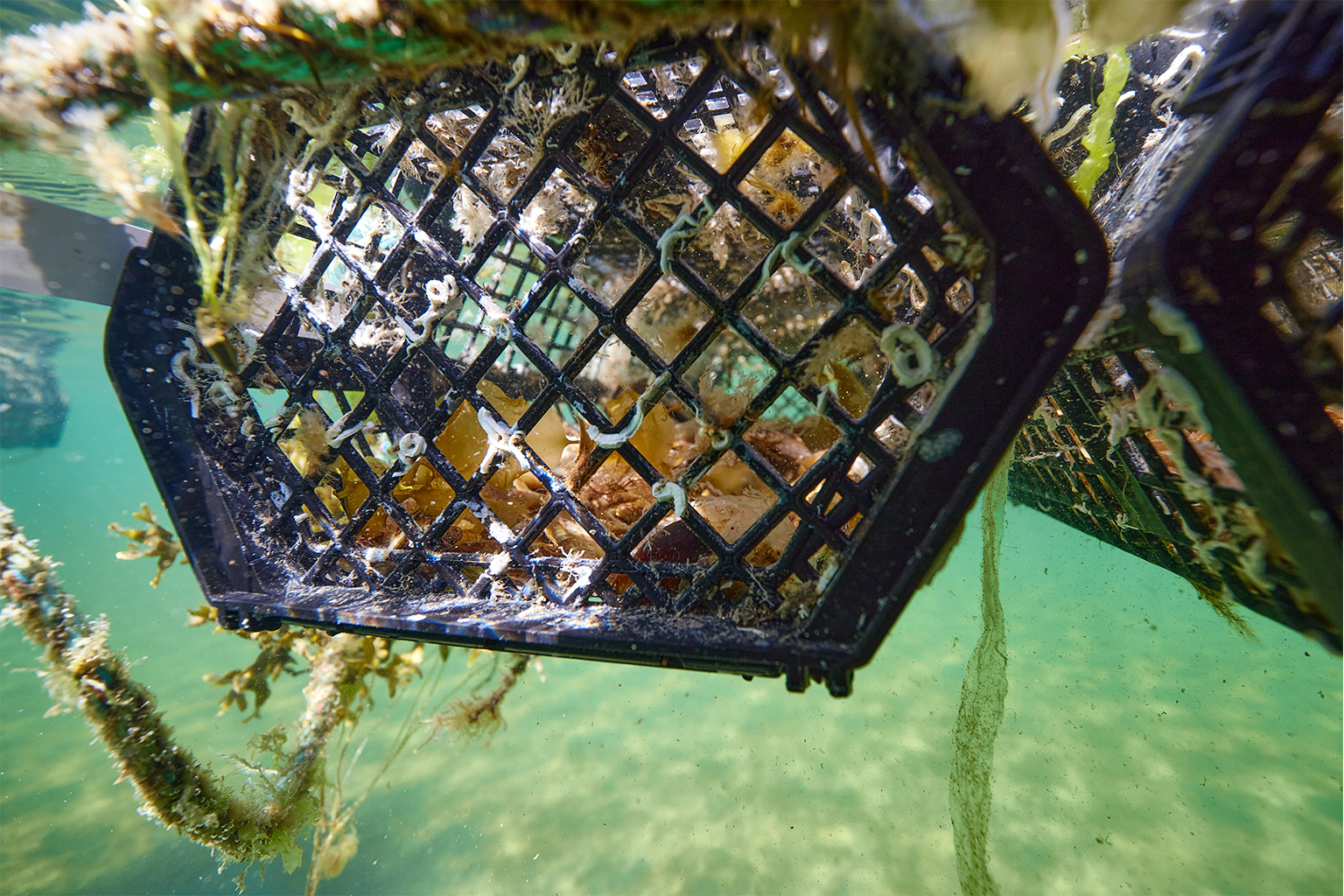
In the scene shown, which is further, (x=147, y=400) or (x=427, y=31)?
(x=147, y=400)

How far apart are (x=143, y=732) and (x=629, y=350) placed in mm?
2868

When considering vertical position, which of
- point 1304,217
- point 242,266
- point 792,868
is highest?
→ point 1304,217

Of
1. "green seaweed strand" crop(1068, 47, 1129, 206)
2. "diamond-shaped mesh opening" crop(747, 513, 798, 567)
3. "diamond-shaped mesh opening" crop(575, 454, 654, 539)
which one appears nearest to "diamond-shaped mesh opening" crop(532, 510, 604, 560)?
"diamond-shaped mesh opening" crop(575, 454, 654, 539)

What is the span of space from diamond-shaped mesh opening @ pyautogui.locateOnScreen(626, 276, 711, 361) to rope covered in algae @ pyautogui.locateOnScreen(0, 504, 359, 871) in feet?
8.13

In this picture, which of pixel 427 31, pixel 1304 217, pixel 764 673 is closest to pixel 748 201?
pixel 427 31

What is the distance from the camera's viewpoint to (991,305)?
3.02ft

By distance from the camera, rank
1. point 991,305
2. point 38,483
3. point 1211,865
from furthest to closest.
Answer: point 38,483 < point 1211,865 < point 991,305

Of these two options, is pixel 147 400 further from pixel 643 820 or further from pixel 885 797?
pixel 885 797

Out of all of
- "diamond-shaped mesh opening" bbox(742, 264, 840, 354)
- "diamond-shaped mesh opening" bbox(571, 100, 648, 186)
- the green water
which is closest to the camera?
"diamond-shaped mesh opening" bbox(571, 100, 648, 186)

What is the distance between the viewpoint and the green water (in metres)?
3.70

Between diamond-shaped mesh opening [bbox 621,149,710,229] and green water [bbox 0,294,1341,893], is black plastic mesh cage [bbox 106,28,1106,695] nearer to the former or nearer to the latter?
diamond-shaped mesh opening [bbox 621,149,710,229]

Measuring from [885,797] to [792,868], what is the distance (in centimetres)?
104

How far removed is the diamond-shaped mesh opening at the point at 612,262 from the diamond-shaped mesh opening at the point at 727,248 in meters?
0.34

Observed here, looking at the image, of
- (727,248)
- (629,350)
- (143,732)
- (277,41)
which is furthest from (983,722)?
(143,732)
